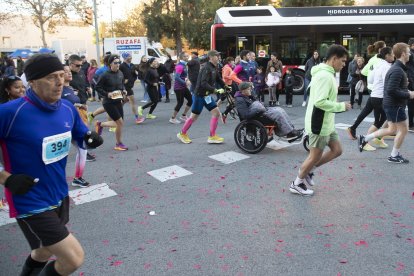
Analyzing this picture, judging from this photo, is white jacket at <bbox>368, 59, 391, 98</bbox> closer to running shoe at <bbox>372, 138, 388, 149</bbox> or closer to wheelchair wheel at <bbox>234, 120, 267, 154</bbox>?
running shoe at <bbox>372, 138, 388, 149</bbox>

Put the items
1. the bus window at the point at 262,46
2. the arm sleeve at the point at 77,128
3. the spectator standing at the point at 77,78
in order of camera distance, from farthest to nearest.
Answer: the bus window at the point at 262,46 < the spectator standing at the point at 77,78 < the arm sleeve at the point at 77,128

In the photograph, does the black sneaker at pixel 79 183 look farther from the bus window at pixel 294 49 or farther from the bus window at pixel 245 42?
the bus window at pixel 294 49

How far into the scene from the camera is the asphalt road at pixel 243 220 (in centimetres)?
345

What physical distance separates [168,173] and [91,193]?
128 centimetres

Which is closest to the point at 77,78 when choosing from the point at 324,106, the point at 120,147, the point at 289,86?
the point at 120,147

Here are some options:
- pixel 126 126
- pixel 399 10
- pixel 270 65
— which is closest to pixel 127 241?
pixel 126 126

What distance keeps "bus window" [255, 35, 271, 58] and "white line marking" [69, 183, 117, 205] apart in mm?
12176

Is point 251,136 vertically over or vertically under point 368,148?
over

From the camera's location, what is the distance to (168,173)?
20.4ft

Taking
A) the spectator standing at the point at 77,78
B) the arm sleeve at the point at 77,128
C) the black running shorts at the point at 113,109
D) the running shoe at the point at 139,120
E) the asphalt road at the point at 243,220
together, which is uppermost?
the spectator standing at the point at 77,78

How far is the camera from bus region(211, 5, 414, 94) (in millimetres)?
15750

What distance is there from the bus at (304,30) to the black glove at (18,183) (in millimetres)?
14979

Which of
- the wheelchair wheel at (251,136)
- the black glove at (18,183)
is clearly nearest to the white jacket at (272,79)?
the wheelchair wheel at (251,136)

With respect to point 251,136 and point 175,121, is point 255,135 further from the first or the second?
point 175,121
